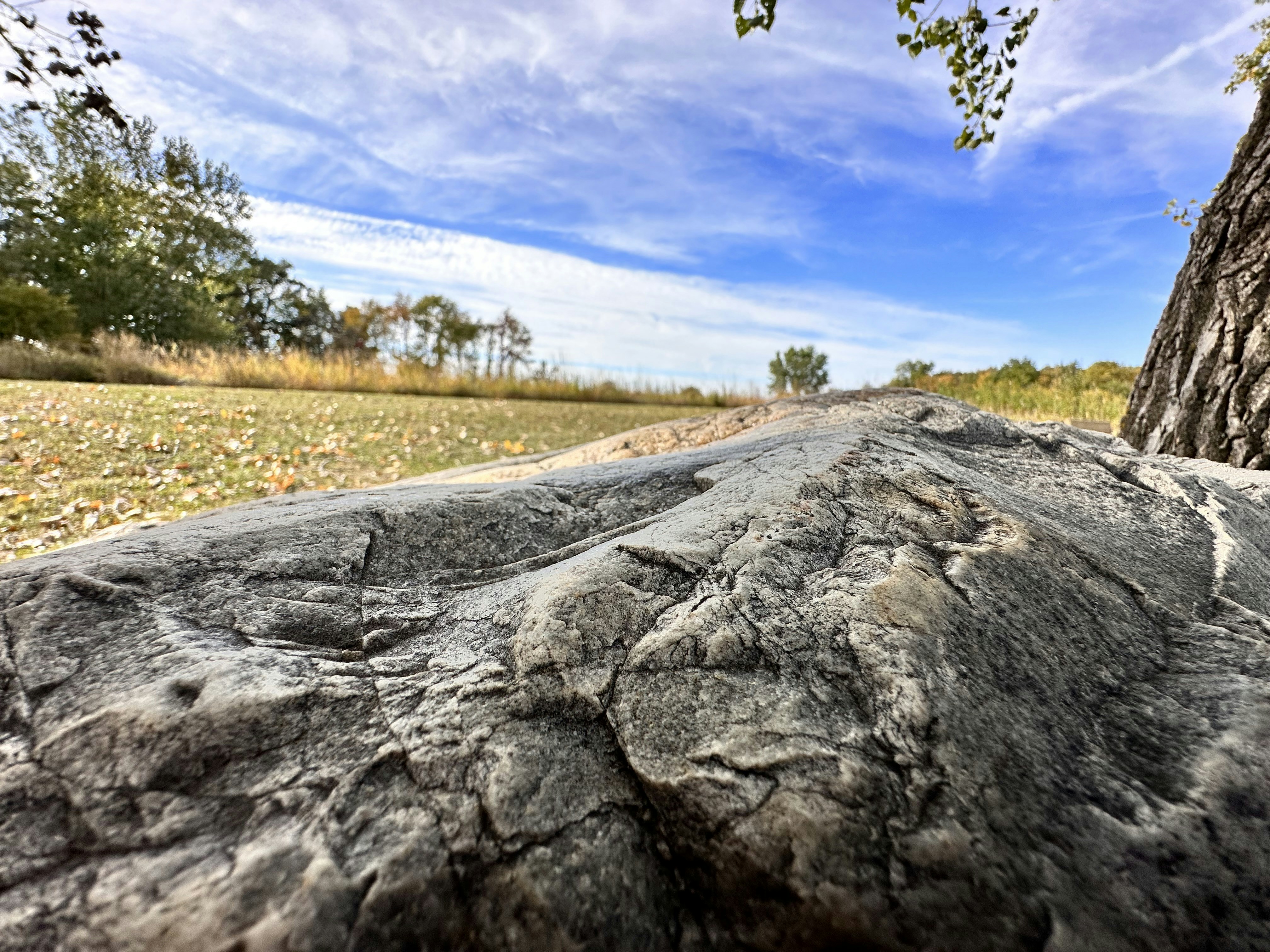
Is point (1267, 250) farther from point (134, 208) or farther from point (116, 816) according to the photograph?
point (134, 208)

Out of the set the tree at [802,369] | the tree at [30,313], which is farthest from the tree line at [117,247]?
the tree at [802,369]

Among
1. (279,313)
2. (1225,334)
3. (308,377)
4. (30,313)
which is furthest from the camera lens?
(279,313)

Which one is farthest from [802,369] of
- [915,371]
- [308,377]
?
[308,377]

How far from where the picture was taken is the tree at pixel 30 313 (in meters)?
16.8

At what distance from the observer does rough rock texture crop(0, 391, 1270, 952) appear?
2.66 feet

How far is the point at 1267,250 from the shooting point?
10.3ft

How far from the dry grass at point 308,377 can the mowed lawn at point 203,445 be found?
7.09 ft

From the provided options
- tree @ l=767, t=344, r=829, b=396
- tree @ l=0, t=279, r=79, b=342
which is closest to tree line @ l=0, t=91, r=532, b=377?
tree @ l=0, t=279, r=79, b=342

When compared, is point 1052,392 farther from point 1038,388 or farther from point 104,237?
point 104,237

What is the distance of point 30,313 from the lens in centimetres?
1717

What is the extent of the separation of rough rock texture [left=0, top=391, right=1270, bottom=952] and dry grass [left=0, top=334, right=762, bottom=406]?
1129 cm

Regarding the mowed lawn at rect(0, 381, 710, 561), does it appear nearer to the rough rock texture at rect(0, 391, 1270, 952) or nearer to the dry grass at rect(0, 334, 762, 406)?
the dry grass at rect(0, 334, 762, 406)

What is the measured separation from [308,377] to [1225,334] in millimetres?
13313

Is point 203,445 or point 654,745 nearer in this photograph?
point 654,745
